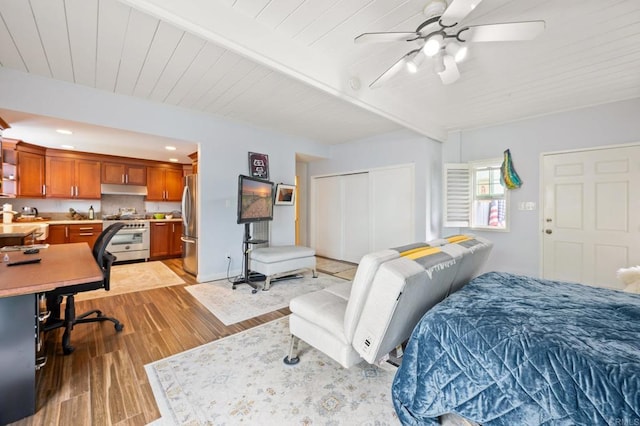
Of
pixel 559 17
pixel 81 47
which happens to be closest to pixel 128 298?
pixel 81 47

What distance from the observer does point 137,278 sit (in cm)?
415

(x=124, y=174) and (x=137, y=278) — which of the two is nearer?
(x=137, y=278)

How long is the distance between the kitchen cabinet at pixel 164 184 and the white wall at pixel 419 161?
4.49 meters

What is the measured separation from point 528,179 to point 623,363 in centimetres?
378

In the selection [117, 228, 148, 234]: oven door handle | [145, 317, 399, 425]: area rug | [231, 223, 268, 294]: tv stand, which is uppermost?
[117, 228, 148, 234]: oven door handle

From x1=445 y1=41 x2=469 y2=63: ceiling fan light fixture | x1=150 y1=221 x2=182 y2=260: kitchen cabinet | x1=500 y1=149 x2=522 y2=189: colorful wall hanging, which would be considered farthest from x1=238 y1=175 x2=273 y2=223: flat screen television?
x1=500 y1=149 x2=522 y2=189: colorful wall hanging

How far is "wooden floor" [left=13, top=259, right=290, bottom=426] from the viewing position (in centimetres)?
147

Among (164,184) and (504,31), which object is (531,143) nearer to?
(504,31)

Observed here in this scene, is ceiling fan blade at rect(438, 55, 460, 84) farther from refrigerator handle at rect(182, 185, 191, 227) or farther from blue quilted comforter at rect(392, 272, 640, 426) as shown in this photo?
refrigerator handle at rect(182, 185, 191, 227)

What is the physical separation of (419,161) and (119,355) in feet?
15.3

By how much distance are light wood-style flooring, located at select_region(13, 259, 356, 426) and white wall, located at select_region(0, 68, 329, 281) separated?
115 cm

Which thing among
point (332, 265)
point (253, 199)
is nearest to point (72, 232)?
point (253, 199)

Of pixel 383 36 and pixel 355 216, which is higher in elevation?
pixel 383 36

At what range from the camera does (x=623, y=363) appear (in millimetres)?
930
